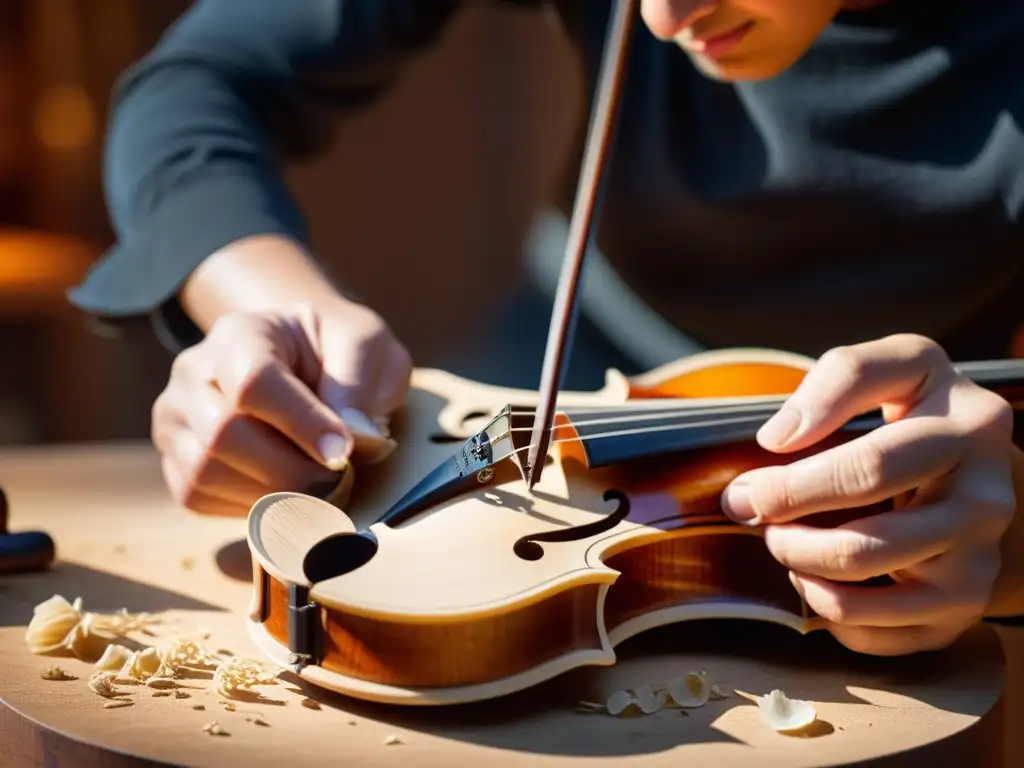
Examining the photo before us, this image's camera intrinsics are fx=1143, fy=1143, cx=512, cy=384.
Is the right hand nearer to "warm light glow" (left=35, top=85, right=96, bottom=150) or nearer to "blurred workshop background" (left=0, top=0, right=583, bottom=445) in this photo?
"blurred workshop background" (left=0, top=0, right=583, bottom=445)

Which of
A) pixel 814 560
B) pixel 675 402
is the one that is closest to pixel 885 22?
pixel 675 402

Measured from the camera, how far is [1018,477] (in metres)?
0.57

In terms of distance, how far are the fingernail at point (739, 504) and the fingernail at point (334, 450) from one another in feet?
0.63

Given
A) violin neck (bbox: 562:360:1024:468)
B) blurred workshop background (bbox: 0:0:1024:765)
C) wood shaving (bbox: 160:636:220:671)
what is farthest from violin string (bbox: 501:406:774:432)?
blurred workshop background (bbox: 0:0:1024:765)

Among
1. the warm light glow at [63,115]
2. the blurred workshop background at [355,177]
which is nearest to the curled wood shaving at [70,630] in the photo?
the blurred workshop background at [355,177]

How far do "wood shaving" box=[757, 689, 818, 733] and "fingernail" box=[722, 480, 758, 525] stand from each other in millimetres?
89

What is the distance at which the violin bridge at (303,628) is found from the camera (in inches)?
18.6

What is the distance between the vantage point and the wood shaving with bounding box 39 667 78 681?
1.68ft

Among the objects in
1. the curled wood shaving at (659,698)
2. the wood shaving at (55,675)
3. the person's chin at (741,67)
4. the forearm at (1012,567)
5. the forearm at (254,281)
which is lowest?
the curled wood shaving at (659,698)

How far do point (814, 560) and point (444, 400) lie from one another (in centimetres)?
28

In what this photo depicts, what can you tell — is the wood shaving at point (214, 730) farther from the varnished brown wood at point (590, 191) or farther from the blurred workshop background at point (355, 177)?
the blurred workshop background at point (355, 177)

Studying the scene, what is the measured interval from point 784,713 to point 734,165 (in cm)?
59

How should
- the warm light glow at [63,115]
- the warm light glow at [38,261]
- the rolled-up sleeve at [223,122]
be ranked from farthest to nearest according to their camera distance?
the warm light glow at [63,115]
the warm light glow at [38,261]
the rolled-up sleeve at [223,122]

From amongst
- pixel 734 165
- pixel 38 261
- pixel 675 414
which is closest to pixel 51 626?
pixel 675 414
